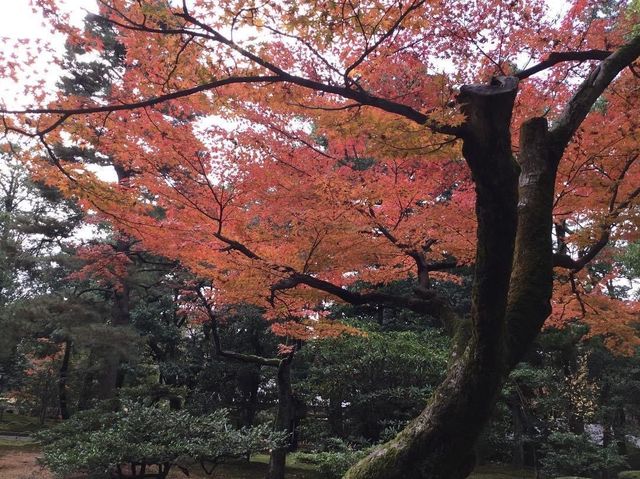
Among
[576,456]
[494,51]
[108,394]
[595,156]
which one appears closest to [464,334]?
[595,156]

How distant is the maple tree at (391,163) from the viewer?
2.69 metres

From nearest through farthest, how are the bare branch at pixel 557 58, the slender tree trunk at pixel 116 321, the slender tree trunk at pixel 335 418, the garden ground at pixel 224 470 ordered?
the bare branch at pixel 557 58
the garden ground at pixel 224 470
the slender tree trunk at pixel 335 418
the slender tree trunk at pixel 116 321

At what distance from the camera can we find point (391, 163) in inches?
241

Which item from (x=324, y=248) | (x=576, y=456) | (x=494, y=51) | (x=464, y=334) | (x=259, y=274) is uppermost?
(x=494, y=51)

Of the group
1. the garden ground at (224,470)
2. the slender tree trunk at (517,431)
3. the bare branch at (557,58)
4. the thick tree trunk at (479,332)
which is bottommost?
Answer: the garden ground at (224,470)

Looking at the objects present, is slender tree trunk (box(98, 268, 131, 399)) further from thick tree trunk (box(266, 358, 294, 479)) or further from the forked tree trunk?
the forked tree trunk

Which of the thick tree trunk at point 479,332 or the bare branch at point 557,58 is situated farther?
the bare branch at point 557,58

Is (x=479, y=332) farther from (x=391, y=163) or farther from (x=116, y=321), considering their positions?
(x=116, y=321)

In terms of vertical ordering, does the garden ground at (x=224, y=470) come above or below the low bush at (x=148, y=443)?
below

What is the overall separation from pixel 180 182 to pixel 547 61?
13.9ft

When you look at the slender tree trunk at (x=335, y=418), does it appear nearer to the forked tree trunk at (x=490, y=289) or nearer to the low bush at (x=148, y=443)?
the low bush at (x=148, y=443)

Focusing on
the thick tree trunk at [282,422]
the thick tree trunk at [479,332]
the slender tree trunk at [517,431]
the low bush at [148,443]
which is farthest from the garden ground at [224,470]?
the thick tree trunk at [479,332]

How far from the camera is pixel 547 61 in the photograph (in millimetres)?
4020

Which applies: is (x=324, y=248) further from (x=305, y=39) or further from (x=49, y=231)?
(x=49, y=231)
